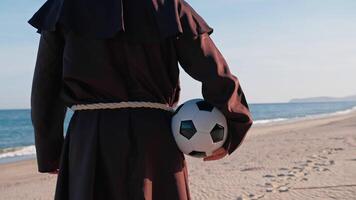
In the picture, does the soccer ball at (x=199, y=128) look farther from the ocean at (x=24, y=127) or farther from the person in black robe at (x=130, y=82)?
the ocean at (x=24, y=127)

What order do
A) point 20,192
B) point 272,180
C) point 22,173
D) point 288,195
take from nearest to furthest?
point 288,195 → point 272,180 → point 20,192 → point 22,173

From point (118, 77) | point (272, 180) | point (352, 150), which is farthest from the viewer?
point (352, 150)

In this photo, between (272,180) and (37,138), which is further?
(272,180)

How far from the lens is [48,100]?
2.39 metres

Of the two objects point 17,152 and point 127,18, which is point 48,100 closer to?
point 127,18

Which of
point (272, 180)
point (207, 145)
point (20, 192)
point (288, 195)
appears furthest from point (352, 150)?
point (207, 145)

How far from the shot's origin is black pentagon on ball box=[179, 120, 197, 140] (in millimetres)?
2273

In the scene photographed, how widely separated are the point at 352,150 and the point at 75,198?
1107cm

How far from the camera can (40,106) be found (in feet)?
7.85

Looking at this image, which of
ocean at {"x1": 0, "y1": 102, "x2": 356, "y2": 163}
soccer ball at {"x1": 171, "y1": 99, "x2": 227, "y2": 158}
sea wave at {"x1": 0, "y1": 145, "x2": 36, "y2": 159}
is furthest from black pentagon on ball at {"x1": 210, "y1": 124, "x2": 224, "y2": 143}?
sea wave at {"x1": 0, "y1": 145, "x2": 36, "y2": 159}

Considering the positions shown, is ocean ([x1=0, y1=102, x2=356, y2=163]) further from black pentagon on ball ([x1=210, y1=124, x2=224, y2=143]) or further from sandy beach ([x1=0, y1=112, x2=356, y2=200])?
black pentagon on ball ([x1=210, y1=124, x2=224, y2=143])

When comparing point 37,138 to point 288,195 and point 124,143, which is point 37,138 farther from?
point 288,195

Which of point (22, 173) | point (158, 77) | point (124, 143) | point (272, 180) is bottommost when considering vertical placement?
point (22, 173)

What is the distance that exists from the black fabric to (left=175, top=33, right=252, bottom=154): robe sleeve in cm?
6
